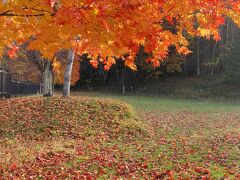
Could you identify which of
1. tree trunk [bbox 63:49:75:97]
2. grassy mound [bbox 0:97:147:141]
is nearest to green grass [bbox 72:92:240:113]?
tree trunk [bbox 63:49:75:97]

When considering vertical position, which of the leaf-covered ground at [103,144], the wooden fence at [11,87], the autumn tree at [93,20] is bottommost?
the leaf-covered ground at [103,144]

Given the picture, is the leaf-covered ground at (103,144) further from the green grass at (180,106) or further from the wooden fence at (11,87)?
the green grass at (180,106)

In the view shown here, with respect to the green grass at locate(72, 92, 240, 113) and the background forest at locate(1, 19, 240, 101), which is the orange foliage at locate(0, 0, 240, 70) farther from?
the background forest at locate(1, 19, 240, 101)

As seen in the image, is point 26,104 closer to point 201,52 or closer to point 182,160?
point 182,160

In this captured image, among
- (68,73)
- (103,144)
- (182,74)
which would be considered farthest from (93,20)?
(182,74)

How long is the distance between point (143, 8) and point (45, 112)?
9.77 metres

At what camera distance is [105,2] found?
229 inches

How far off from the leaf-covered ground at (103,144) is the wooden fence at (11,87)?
5.28 meters

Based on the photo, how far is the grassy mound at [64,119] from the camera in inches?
540

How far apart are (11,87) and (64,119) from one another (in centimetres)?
1100

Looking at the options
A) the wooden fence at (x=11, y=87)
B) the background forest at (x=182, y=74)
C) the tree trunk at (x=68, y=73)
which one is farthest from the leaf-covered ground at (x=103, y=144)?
the background forest at (x=182, y=74)

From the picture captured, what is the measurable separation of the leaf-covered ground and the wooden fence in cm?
528

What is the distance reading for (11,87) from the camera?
24953 mm

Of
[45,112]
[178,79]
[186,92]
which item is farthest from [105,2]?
[178,79]
